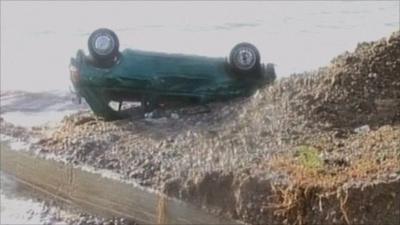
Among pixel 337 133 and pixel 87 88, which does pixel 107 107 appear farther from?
pixel 337 133

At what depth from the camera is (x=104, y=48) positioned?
7.55m

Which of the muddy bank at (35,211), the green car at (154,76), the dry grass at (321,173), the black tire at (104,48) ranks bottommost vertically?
the muddy bank at (35,211)

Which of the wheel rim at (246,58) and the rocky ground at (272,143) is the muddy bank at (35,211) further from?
the wheel rim at (246,58)

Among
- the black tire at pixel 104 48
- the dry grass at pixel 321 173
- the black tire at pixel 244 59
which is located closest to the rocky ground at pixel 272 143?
the dry grass at pixel 321 173

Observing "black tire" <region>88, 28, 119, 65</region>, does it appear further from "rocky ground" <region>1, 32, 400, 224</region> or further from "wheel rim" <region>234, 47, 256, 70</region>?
"wheel rim" <region>234, 47, 256, 70</region>

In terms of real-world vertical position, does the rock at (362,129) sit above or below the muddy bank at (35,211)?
above

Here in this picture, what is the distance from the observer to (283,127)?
256 inches

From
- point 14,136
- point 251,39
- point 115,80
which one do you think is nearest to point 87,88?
point 115,80

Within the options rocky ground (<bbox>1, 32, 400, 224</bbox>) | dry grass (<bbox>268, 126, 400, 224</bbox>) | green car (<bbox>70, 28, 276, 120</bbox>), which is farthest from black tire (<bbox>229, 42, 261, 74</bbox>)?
dry grass (<bbox>268, 126, 400, 224</bbox>)

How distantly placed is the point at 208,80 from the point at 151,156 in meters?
1.46

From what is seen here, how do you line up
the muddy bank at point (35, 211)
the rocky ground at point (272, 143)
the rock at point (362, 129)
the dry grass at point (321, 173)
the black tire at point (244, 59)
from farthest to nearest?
the black tire at point (244, 59) < the muddy bank at point (35, 211) < the rock at point (362, 129) < the rocky ground at point (272, 143) < the dry grass at point (321, 173)

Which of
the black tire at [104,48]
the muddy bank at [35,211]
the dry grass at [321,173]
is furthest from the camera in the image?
the black tire at [104,48]

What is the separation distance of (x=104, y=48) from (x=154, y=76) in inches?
20.2

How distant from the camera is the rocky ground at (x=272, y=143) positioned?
5348 mm
